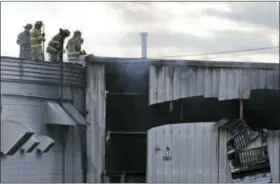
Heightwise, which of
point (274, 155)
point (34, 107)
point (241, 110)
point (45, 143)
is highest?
point (34, 107)

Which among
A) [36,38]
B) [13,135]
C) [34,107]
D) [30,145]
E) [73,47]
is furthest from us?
[73,47]

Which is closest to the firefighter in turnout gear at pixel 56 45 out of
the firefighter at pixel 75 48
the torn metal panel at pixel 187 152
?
the firefighter at pixel 75 48

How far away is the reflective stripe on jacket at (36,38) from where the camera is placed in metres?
7.18

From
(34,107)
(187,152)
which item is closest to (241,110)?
(187,152)

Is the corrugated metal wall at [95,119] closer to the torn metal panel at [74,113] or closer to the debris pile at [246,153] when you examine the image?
the torn metal panel at [74,113]

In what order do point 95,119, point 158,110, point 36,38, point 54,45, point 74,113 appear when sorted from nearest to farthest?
point 36,38, point 54,45, point 74,113, point 95,119, point 158,110

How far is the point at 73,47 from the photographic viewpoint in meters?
7.73

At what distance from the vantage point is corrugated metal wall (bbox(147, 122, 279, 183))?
8.30 m

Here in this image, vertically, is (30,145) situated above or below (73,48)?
below

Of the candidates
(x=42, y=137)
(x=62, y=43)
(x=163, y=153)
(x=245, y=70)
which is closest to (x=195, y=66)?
(x=245, y=70)

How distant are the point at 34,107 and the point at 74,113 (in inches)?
31.1

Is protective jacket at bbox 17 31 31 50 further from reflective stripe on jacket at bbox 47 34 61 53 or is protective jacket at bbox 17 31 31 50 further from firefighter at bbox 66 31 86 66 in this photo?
firefighter at bbox 66 31 86 66

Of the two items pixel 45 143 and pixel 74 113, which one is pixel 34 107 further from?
pixel 74 113

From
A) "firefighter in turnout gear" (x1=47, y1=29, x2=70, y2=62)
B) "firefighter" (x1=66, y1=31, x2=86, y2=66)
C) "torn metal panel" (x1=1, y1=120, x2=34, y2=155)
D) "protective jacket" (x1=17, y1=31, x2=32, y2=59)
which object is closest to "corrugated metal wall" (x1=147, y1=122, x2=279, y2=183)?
"firefighter" (x1=66, y1=31, x2=86, y2=66)
